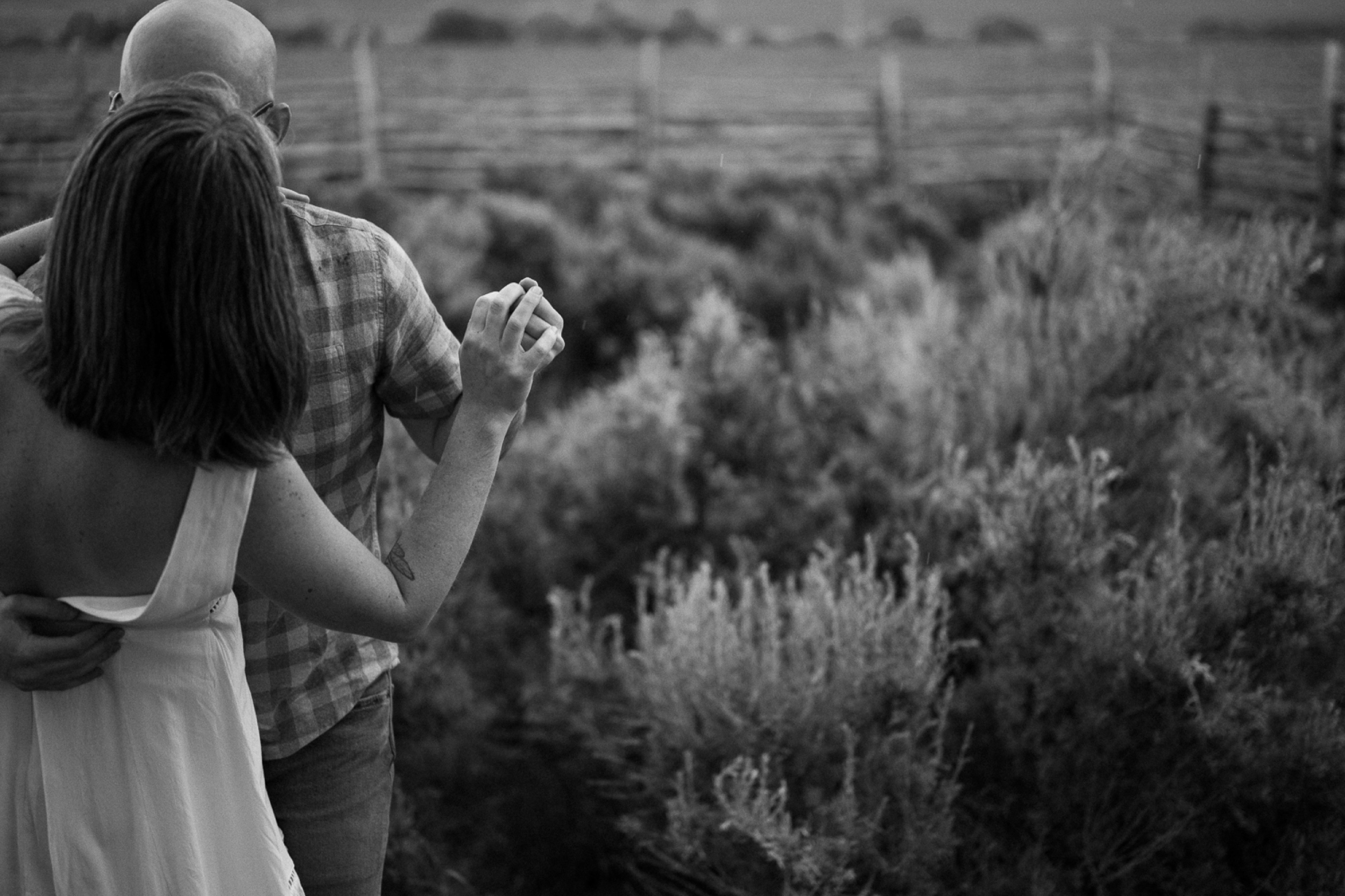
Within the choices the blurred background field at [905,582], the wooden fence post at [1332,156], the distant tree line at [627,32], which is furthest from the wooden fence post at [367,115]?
the wooden fence post at [1332,156]

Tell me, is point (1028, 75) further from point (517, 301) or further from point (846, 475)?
point (517, 301)

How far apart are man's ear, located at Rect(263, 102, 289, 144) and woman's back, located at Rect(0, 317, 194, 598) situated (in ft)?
1.53

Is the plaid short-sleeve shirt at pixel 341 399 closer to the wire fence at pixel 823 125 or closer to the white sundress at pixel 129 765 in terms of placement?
the white sundress at pixel 129 765

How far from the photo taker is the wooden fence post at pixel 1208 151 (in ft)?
45.1

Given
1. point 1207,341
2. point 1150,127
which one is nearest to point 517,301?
point 1207,341

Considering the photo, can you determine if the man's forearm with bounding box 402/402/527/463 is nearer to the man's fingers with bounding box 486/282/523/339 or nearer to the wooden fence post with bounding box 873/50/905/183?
the man's fingers with bounding box 486/282/523/339

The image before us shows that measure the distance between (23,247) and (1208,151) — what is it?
15130 millimetres

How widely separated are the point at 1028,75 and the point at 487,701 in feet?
99.1

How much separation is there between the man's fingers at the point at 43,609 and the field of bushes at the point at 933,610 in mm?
1720

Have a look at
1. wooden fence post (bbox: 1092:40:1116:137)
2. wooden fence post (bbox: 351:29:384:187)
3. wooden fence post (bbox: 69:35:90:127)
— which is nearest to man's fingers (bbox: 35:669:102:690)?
wooden fence post (bbox: 69:35:90:127)

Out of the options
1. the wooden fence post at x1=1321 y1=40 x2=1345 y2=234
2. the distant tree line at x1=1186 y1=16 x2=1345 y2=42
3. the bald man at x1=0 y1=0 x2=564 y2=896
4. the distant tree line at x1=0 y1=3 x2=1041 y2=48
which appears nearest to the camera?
the bald man at x1=0 y1=0 x2=564 y2=896

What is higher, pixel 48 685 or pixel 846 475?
pixel 48 685

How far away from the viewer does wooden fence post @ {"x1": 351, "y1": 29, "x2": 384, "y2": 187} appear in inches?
587

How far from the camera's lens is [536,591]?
464 centimetres
